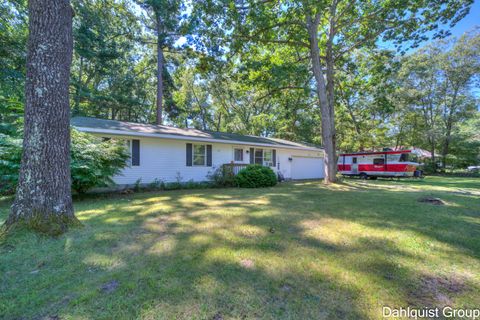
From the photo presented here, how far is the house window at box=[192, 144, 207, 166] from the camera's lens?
11.6 meters

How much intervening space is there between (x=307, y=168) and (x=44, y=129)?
15966 mm

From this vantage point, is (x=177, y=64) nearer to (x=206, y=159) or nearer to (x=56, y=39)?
(x=206, y=159)

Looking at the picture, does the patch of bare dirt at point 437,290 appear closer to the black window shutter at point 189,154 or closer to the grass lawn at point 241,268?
the grass lawn at point 241,268

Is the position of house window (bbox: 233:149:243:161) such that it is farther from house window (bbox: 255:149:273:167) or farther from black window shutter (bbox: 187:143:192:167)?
black window shutter (bbox: 187:143:192:167)

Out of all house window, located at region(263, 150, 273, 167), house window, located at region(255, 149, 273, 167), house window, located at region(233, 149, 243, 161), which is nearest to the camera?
house window, located at region(233, 149, 243, 161)

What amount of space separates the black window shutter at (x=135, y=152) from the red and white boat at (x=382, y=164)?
53.4 ft

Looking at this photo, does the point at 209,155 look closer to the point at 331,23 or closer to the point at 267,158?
the point at 267,158

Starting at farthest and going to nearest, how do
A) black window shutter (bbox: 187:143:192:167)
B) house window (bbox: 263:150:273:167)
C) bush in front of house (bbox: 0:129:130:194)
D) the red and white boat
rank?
the red and white boat → house window (bbox: 263:150:273:167) → black window shutter (bbox: 187:143:192:167) → bush in front of house (bbox: 0:129:130:194)

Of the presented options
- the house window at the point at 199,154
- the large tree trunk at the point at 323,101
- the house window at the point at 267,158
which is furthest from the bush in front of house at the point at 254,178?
the house window at the point at 267,158

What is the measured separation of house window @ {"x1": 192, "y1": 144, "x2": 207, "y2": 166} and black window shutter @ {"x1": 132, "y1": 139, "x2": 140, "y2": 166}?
2608mm

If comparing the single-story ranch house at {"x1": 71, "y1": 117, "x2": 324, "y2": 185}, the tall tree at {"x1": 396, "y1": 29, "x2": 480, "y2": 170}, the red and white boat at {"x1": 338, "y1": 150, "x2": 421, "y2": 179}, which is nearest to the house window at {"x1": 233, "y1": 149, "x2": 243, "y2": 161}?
the single-story ranch house at {"x1": 71, "y1": 117, "x2": 324, "y2": 185}

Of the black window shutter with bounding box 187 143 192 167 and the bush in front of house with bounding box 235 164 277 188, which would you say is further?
the black window shutter with bounding box 187 143 192 167

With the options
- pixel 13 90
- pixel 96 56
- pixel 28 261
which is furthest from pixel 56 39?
pixel 96 56

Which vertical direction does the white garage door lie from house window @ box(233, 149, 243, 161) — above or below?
below
